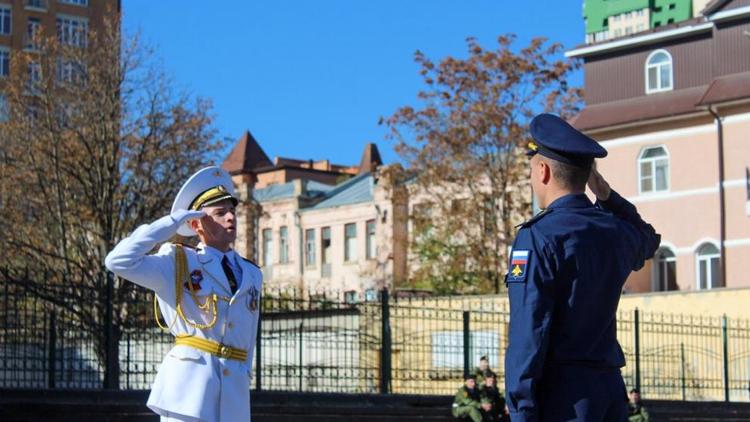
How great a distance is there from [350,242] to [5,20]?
24124 millimetres

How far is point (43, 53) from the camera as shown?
37781 mm

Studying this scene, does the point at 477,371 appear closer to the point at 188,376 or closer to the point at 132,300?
the point at 132,300

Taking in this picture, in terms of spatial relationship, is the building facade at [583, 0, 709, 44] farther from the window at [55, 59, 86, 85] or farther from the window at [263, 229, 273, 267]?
the window at [55, 59, 86, 85]

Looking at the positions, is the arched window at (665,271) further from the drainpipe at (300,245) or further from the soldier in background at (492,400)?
the drainpipe at (300,245)

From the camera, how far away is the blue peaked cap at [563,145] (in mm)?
5645

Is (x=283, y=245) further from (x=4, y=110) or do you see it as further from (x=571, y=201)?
(x=571, y=201)

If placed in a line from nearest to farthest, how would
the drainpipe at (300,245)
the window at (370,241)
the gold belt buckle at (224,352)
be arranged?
the gold belt buckle at (224,352)
the window at (370,241)
the drainpipe at (300,245)

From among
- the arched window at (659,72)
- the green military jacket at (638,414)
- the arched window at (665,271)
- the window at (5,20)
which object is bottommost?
the green military jacket at (638,414)

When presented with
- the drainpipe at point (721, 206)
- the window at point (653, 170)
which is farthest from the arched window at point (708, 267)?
the window at point (653, 170)

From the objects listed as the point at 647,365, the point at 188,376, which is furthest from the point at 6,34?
the point at 188,376

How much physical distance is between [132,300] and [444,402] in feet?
15.9

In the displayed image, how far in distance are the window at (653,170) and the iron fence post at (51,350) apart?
32.3 m

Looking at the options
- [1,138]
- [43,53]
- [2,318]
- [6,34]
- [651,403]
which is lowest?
[651,403]

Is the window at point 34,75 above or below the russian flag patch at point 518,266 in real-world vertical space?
above
